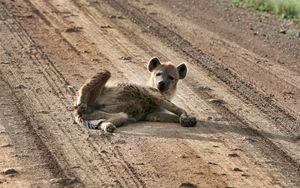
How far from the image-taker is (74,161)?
7.95 meters

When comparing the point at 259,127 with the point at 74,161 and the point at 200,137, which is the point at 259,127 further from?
the point at 74,161

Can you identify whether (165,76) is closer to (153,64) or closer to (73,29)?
(153,64)

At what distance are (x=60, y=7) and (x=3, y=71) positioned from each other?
473 cm

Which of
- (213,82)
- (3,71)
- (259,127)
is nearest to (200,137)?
Answer: (259,127)

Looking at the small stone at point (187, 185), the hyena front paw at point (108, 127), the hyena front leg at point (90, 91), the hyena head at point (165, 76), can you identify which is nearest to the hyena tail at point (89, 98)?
the hyena front leg at point (90, 91)

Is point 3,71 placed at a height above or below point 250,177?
below

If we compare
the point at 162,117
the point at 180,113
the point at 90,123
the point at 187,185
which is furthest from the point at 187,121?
the point at 187,185

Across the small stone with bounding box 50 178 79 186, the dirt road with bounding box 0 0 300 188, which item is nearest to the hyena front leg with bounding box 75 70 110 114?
the dirt road with bounding box 0 0 300 188

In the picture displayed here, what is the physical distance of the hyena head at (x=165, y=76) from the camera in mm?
9805

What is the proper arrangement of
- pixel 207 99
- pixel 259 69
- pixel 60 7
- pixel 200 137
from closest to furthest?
pixel 200 137
pixel 207 99
pixel 259 69
pixel 60 7

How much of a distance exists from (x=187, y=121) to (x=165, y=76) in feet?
3.12

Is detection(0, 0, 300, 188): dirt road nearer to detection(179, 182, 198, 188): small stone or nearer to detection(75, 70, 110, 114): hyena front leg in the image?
detection(179, 182, 198, 188): small stone

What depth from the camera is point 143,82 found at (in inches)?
430

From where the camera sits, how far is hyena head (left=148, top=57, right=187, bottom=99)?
9.80m
